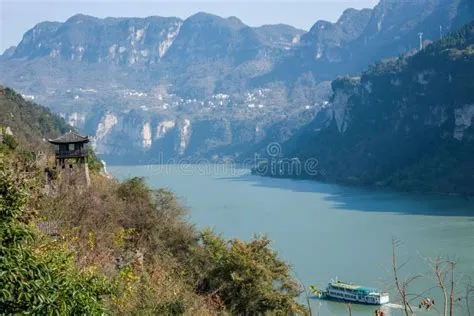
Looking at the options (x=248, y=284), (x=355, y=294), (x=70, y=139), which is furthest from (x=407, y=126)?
(x=248, y=284)

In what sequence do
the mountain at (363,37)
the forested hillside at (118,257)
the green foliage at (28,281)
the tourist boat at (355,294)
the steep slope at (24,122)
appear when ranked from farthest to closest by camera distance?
the mountain at (363,37) → the steep slope at (24,122) → the tourist boat at (355,294) → the forested hillside at (118,257) → the green foliage at (28,281)

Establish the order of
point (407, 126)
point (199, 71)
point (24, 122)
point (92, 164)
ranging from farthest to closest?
1. point (199, 71)
2. point (407, 126)
3. point (24, 122)
4. point (92, 164)

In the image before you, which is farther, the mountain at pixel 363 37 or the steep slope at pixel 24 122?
the mountain at pixel 363 37

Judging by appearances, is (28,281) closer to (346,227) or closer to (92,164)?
(92,164)

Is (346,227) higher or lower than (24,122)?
lower

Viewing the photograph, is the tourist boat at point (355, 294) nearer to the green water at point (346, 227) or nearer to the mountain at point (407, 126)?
the green water at point (346, 227)

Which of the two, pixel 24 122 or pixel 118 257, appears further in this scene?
pixel 24 122

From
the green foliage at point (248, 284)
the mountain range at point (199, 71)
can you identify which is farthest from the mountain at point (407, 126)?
the green foliage at point (248, 284)

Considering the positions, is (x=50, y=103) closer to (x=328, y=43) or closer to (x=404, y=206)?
(x=328, y=43)
